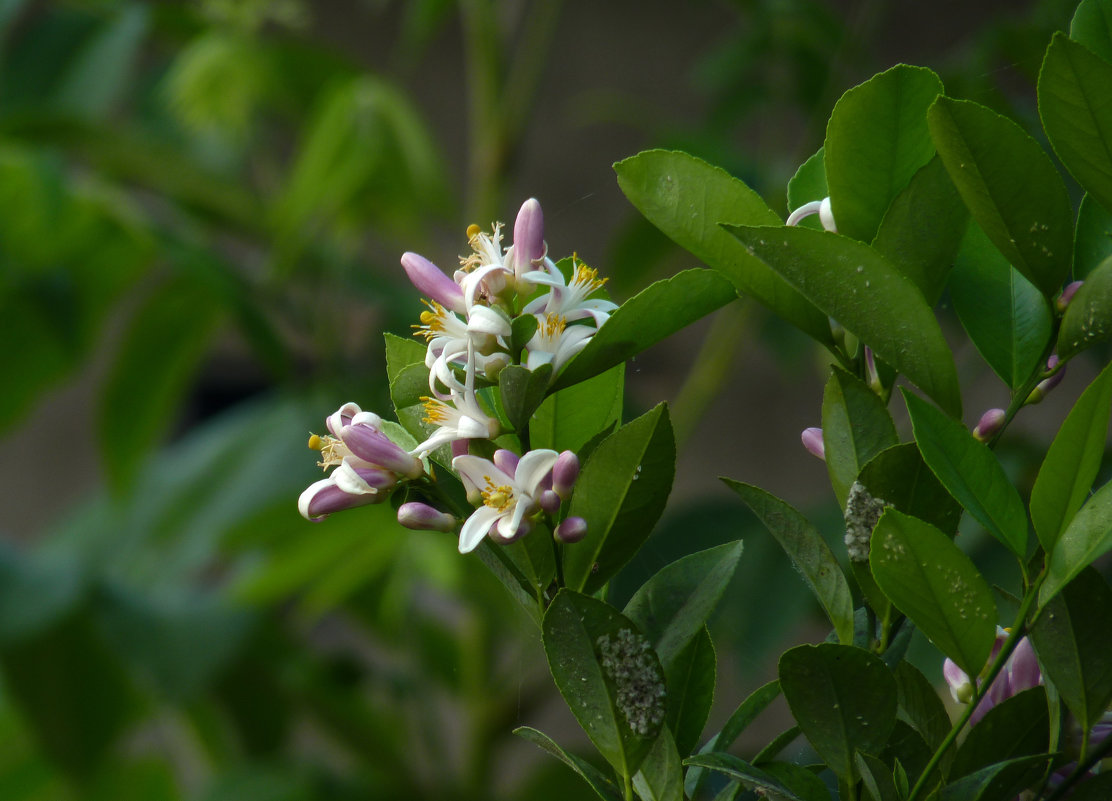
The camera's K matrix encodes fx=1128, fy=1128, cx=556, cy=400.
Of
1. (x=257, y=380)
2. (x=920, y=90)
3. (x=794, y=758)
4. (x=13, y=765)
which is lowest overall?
(x=13, y=765)

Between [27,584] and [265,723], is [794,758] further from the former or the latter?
[265,723]

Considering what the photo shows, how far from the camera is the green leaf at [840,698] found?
14 cm

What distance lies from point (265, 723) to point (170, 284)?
37cm

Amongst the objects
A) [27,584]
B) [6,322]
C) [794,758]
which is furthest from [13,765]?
[794,758]

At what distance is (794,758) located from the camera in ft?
0.60

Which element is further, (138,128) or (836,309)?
(138,128)

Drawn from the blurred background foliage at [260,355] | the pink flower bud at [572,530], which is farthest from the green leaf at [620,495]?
the blurred background foliage at [260,355]

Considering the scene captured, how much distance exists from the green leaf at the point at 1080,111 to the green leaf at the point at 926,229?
1 cm

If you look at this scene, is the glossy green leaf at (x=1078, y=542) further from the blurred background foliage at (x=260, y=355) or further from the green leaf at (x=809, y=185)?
the blurred background foliage at (x=260, y=355)

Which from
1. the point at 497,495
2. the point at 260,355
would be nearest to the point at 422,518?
the point at 497,495

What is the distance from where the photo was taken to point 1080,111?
0.49ft

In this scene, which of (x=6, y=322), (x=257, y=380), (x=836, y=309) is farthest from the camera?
(x=257, y=380)

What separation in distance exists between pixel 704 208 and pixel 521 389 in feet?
0.12

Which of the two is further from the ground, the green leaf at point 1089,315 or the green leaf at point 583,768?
the green leaf at point 1089,315
